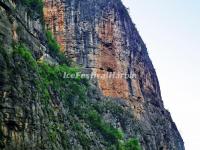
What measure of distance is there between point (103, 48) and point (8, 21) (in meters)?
21.7

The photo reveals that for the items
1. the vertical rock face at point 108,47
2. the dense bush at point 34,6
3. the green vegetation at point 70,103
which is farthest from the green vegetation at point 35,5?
the vertical rock face at point 108,47

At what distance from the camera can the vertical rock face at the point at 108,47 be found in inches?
2016

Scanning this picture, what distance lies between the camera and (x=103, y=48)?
52.4m

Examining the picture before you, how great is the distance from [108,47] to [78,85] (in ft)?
32.9

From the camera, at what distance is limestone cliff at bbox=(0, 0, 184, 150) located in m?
28.4

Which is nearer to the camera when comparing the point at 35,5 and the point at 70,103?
the point at 70,103

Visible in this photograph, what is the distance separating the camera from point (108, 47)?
174ft

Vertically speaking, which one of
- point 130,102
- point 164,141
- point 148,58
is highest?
point 148,58

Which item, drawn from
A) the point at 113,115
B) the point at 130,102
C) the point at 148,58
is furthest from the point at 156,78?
the point at 113,115

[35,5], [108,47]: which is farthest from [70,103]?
[108,47]

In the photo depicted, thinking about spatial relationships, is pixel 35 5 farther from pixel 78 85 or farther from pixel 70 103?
pixel 70 103

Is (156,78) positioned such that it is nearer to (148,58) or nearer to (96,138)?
(148,58)

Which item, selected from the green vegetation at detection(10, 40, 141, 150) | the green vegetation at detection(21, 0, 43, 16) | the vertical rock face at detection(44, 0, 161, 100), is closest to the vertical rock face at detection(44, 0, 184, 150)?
the vertical rock face at detection(44, 0, 161, 100)

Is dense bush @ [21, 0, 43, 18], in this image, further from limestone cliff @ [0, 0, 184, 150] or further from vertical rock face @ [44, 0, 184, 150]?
vertical rock face @ [44, 0, 184, 150]
